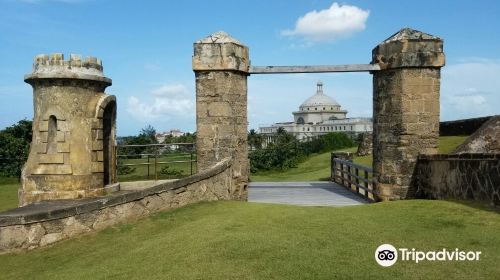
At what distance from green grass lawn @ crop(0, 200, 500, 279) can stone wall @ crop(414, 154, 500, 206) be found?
386 mm

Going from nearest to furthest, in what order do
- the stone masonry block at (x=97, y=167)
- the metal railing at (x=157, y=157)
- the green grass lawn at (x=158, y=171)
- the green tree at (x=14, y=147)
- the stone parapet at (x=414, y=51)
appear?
the stone parapet at (x=414, y=51) < the stone masonry block at (x=97, y=167) < the metal railing at (x=157, y=157) < the green grass lawn at (x=158, y=171) < the green tree at (x=14, y=147)

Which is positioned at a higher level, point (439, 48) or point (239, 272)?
point (439, 48)

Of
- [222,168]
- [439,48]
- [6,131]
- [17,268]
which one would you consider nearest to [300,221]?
[222,168]

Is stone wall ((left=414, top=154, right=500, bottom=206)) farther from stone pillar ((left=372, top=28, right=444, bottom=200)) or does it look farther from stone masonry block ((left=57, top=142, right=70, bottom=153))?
stone masonry block ((left=57, top=142, right=70, bottom=153))

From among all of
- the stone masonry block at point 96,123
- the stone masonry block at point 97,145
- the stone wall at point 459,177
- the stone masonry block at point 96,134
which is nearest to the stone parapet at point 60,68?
the stone masonry block at point 96,123

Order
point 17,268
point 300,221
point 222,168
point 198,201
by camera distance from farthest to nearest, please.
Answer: point 222,168 < point 198,201 < point 300,221 < point 17,268

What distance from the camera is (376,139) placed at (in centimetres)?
1093

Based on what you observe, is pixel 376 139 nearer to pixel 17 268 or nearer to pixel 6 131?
pixel 17 268

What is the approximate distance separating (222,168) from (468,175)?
4.60m

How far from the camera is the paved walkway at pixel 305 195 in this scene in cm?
1114

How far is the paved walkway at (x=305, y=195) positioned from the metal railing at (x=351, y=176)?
24cm

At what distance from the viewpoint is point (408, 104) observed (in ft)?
33.7

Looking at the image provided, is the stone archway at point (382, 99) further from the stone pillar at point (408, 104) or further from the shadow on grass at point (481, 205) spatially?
the shadow on grass at point (481, 205)

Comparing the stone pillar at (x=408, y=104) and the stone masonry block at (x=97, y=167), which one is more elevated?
the stone pillar at (x=408, y=104)
